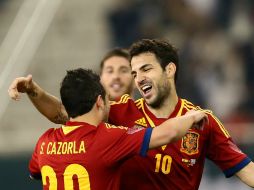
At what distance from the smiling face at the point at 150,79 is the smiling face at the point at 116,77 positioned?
1510 mm

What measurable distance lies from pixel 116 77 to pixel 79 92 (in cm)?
231

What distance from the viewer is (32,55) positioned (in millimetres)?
11773

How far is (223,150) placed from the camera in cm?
572

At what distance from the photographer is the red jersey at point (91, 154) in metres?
5.01

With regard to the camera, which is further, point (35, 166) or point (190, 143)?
point (190, 143)

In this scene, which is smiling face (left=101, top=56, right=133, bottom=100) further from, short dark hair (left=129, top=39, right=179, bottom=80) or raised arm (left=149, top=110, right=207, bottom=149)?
raised arm (left=149, top=110, right=207, bottom=149)

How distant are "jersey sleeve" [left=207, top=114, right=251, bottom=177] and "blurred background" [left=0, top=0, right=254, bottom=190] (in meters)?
4.29

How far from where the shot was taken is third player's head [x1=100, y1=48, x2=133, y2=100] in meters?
7.37

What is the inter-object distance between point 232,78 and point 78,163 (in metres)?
6.31

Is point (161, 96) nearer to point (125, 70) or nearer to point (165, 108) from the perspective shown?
point (165, 108)

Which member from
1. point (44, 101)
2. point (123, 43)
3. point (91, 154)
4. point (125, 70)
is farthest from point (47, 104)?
point (123, 43)

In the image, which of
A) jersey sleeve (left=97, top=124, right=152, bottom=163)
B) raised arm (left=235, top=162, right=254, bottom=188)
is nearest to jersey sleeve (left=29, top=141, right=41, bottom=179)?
jersey sleeve (left=97, top=124, right=152, bottom=163)

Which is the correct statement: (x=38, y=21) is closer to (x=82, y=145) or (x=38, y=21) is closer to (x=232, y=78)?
(x=232, y=78)

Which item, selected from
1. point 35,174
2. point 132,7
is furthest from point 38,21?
point 35,174
